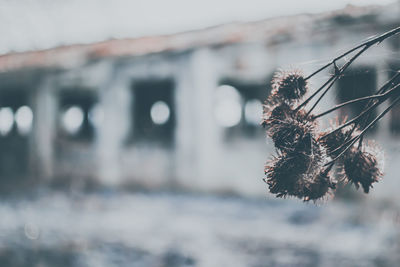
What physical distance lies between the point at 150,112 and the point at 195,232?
544cm

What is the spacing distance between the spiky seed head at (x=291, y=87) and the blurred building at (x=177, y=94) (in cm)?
671

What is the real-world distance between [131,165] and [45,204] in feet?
8.12

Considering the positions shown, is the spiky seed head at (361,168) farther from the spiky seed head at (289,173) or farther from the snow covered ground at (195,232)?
the snow covered ground at (195,232)

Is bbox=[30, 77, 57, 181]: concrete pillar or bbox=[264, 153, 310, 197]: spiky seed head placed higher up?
bbox=[30, 77, 57, 181]: concrete pillar

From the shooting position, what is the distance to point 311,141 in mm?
1294

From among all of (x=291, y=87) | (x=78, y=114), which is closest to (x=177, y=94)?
(x=78, y=114)

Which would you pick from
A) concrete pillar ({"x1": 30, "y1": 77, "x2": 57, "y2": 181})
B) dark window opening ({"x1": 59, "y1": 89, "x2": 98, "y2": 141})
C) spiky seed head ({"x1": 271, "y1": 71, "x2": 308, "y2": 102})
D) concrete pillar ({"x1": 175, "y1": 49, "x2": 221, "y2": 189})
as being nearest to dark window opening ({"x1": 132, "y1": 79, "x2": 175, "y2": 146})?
concrete pillar ({"x1": 175, "y1": 49, "x2": 221, "y2": 189})

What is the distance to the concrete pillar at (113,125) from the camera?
33.9 feet

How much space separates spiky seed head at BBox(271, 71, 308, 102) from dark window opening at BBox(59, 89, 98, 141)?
1023 centimetres

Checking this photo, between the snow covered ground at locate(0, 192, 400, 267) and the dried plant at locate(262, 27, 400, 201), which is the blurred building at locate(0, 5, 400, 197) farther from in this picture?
the dried plant at locate(262, 27, 400, 201)

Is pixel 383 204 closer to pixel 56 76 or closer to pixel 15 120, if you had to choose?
pixel 56 76

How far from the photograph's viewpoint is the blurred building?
318 inches

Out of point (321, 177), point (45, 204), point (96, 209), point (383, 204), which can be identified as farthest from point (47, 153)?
point (321, 177)

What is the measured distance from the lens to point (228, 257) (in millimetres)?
4719
